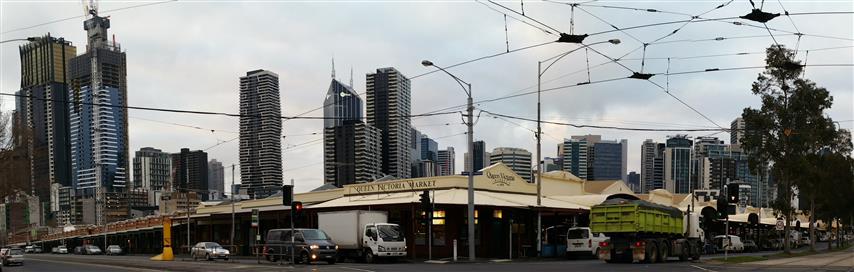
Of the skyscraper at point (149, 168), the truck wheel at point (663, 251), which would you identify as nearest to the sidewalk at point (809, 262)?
the truck wheel at point (663, 251)

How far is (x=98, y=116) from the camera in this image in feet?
228

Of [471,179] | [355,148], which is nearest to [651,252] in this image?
[471,179]

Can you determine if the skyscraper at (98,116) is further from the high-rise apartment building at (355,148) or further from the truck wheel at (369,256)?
the high-rise apartment building at (355,148)

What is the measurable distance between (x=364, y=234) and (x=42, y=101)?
18.3 metres

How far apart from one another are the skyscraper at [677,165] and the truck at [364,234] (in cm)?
4848

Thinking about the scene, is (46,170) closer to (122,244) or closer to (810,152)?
(122,244)

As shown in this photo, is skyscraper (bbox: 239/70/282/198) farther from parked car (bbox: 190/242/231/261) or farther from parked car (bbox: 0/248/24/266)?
parked car (bbox: 0/248/24/266)

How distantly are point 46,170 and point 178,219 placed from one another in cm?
1382

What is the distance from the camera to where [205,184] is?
9525 cm

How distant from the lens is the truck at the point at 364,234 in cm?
3506

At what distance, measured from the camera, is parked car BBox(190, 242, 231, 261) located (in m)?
48.0

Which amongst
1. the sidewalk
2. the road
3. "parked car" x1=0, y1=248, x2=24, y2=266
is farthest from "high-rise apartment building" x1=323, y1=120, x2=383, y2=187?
the sidewalk

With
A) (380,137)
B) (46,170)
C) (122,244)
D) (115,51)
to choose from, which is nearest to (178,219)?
(46,170)

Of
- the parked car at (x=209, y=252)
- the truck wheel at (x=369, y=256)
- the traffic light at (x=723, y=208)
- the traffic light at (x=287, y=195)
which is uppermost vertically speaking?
the traffic light at (x=287, y=195)
